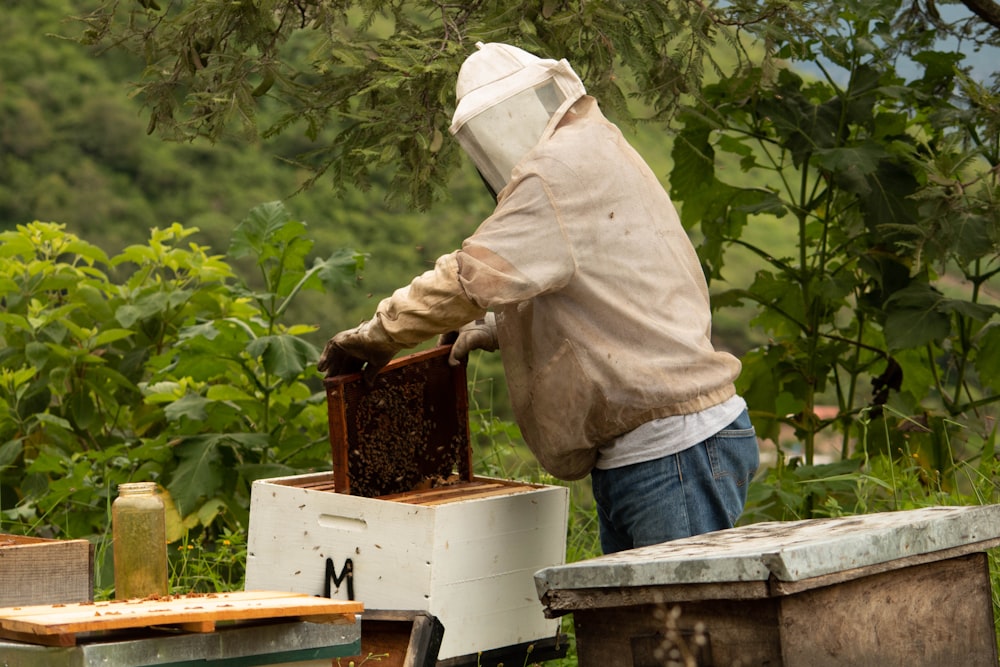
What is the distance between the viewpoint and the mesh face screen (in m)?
2.55

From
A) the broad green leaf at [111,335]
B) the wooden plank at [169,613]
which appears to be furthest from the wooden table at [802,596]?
the broad green leaf at [111,335]

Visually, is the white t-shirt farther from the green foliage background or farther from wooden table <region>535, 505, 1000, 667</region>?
the green foliage background

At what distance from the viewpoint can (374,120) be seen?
9.69 feet

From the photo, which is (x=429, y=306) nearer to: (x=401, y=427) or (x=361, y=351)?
(x=361, y=351)

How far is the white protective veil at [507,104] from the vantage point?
2.41m

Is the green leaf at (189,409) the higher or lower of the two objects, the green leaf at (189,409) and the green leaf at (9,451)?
the higher

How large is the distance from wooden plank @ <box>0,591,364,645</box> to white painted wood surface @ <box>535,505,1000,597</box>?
356 millimetres

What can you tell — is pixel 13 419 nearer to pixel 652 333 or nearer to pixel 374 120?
pixel 374 120

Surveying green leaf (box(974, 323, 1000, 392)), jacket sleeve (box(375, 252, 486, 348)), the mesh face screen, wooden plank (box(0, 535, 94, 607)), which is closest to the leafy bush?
the mesh face screen

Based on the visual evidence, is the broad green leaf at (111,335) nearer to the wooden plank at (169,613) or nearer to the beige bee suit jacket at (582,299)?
the beige bee suit jacket at (582,299)

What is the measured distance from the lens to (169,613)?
1.63 metres

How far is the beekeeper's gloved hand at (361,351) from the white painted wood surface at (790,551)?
0.73 m

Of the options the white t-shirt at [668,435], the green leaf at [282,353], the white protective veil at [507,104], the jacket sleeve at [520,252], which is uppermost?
the white protective veil at [507,104]

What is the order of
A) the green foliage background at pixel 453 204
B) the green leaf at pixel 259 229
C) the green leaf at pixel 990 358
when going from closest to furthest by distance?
the green foliage background at pixel 453 204, the green leaf at pixel 259 229, the green leaf at pixel 990 358
